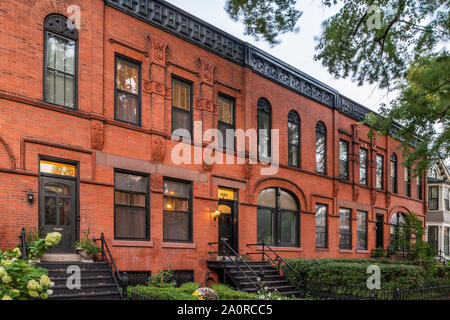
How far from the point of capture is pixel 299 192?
71.0ft

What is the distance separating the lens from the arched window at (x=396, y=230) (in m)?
28.5

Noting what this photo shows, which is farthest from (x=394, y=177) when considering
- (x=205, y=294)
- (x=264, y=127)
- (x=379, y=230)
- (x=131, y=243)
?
(x=205, y=294)

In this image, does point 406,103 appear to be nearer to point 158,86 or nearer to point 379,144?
point 158,86

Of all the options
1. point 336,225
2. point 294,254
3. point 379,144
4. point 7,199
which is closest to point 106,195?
point 7,199

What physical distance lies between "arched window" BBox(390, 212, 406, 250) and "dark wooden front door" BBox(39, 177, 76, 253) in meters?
21.8

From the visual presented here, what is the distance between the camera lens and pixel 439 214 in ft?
117

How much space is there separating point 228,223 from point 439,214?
24.4 metres

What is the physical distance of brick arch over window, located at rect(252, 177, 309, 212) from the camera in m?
19.3

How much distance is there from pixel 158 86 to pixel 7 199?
6.36 metres

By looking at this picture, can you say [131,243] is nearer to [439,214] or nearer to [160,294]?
[160,294]

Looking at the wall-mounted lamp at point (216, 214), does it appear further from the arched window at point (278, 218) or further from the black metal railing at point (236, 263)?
the arched window at point (278, 218)

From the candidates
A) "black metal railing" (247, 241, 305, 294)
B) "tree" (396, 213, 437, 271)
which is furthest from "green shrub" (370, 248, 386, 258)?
"black metal railing" (247, 241, 305, 294)

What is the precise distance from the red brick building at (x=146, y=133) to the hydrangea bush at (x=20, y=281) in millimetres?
2872

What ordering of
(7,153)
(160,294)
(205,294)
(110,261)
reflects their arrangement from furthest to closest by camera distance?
(110,261)
(205,294)
(7,153)
(160,294)
